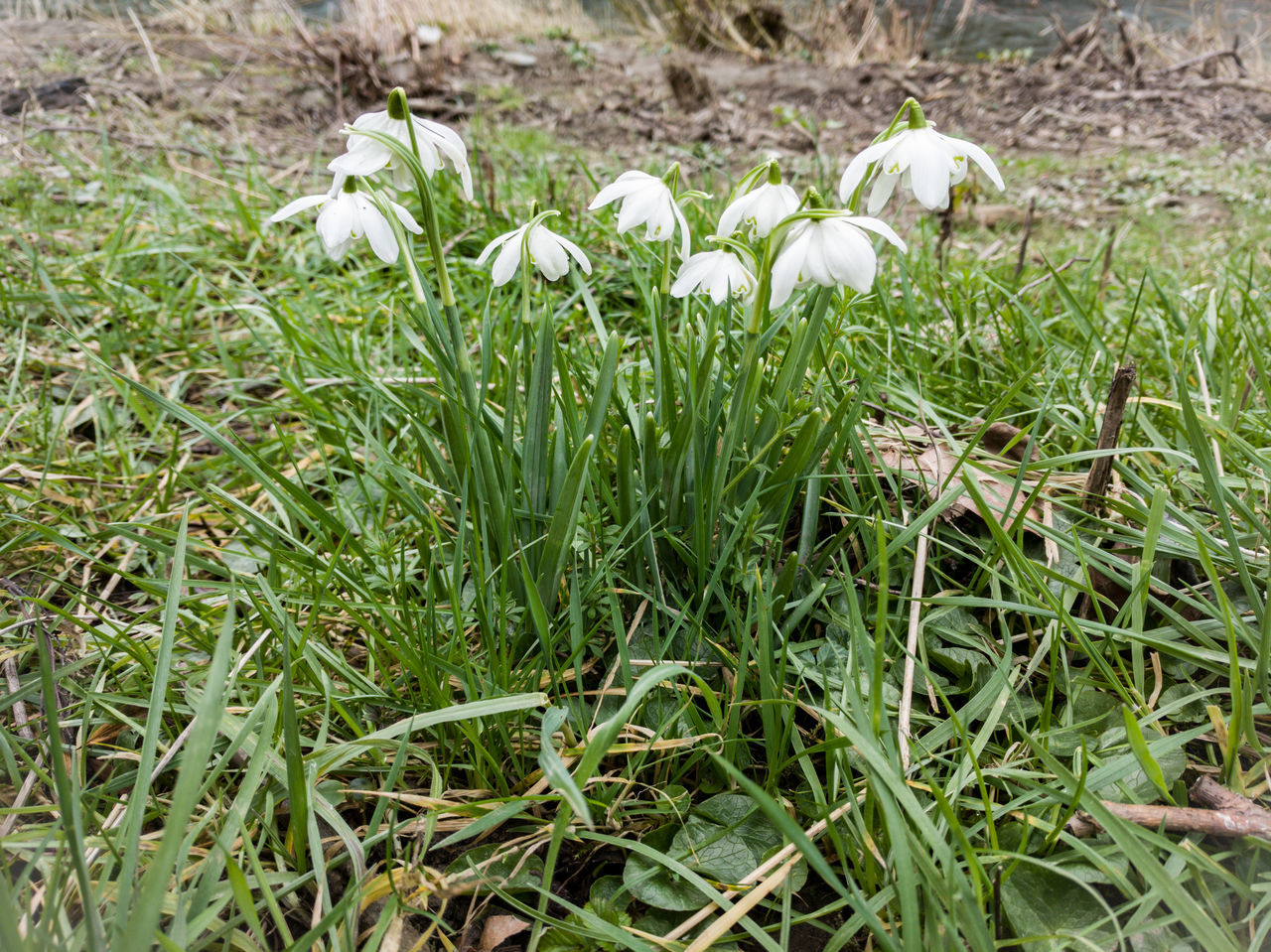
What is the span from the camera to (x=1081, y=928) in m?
0.89

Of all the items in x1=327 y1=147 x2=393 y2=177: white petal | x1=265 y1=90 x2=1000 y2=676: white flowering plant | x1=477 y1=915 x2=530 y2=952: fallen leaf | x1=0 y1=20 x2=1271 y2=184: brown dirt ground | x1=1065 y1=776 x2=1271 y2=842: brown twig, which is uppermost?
x1=0 y1=20 x2=1271 y2=184: brown dirt ground

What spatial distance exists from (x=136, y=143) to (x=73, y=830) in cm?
418

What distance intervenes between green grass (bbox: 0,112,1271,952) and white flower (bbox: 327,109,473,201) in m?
0.20

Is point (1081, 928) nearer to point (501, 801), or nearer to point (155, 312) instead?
point (501, 801)

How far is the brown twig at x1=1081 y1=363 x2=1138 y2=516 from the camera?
127cm

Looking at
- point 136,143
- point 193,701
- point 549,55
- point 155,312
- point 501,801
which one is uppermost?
point 549,55

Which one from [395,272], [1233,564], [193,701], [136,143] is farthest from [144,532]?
[136,143]

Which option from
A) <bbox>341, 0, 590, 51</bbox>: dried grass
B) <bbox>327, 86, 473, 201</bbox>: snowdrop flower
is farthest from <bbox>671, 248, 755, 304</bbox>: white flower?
<bbox>341, 0, 590, 51</bbox>: dried grass

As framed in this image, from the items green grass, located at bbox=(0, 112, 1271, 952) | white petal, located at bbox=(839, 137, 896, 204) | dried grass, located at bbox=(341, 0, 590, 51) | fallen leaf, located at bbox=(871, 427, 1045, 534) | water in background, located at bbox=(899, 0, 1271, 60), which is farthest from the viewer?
water in background, located at bbox=(899, 0, 1271, 60)

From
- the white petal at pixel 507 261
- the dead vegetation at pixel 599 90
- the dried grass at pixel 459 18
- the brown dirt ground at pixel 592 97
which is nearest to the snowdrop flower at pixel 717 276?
the white petal at pixel 507 261

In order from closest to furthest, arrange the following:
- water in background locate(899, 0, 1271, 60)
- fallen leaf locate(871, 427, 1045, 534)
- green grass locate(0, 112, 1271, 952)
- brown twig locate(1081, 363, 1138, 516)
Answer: green grass locate(0, 112, 1271, 952)
brown twig locate(1081, 363, 1138, 516)
fallen leaf locate(871, 427, 1045, 534)
water in background locate(899, 0, 1271, 60)

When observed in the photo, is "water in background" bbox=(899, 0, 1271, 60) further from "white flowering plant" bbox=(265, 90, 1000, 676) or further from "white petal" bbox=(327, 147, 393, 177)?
"white petal" bbox=(327, 147, 393, 177)

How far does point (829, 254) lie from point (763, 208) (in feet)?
0.60

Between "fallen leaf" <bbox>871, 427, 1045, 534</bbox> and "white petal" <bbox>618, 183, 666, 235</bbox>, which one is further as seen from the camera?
"fallen leaf" <bbox>871, 427, 1045, 534</bbox>
